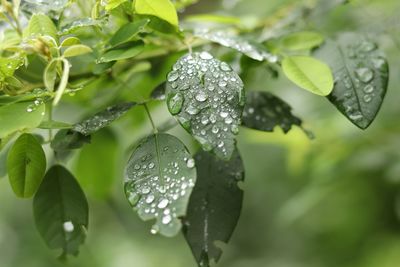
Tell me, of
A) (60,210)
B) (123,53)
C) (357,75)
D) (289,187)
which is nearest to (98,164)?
(60,210)

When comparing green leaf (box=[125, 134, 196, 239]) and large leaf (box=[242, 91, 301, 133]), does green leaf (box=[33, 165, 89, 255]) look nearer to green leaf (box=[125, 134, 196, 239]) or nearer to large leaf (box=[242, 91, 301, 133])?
green leaf (box=[125, 134, 196, 239])

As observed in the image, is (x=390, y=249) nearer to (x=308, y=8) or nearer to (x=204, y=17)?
(x=308, y=8)

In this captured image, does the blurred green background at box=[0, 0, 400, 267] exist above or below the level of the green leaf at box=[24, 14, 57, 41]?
below

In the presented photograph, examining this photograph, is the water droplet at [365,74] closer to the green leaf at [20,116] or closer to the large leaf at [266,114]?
the large leaf at [266,114]

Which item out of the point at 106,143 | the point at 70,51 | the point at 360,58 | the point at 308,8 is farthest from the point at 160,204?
the point at 308,8

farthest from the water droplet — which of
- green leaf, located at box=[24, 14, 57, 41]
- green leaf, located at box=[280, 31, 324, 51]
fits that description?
green leaf, located at box=[24, 14, 57, 41]

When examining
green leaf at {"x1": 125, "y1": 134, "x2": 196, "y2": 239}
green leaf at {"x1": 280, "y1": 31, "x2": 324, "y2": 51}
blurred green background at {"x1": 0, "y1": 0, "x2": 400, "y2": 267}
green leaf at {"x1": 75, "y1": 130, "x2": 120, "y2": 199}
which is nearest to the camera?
green leaf at {"x1": 125, "y1": 134, "x2": 196, "y2": 239}
